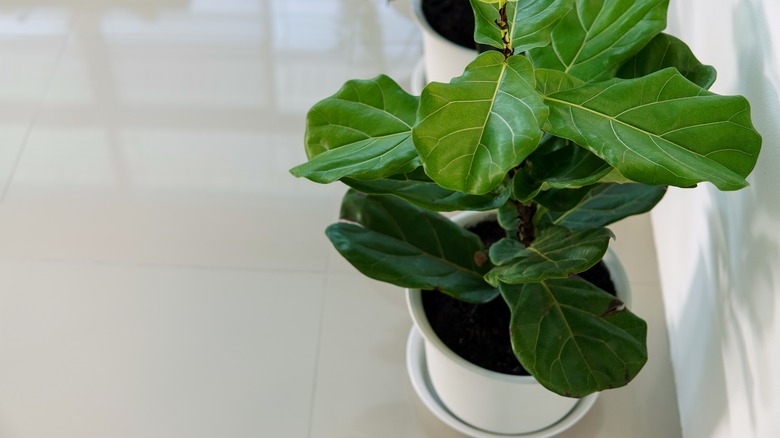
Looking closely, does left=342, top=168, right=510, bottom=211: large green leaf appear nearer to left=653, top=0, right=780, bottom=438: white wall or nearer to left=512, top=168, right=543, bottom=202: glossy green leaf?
left=512, top=168, right=543, bottom=202: glossy green leaf

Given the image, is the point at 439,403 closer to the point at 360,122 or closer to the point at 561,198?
the point at 561,198

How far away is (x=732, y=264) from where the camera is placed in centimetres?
144

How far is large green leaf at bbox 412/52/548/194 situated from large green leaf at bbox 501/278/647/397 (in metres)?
0.42

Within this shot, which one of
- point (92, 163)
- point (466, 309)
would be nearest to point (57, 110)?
point (92, 163)

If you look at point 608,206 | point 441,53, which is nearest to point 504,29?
point 608,206

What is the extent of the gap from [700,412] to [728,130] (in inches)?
29.2

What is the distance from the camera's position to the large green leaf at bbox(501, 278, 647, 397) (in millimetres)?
1362

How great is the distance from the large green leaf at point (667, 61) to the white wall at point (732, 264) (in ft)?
0.31

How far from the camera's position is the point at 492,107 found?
1051mm

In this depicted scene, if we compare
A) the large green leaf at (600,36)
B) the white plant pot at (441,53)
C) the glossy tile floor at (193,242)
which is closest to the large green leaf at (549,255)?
the large green leaf at (600,36)

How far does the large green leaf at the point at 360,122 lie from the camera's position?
120cm

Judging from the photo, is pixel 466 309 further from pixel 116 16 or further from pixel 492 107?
pixel 116 16

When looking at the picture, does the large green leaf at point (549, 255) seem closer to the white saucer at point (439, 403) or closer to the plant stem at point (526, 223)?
the plant stem at point (526, 223)

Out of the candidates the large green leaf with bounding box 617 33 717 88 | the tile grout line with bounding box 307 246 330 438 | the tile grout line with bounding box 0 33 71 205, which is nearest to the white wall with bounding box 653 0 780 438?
the large green leaf with bounding box 617 33 717 88
